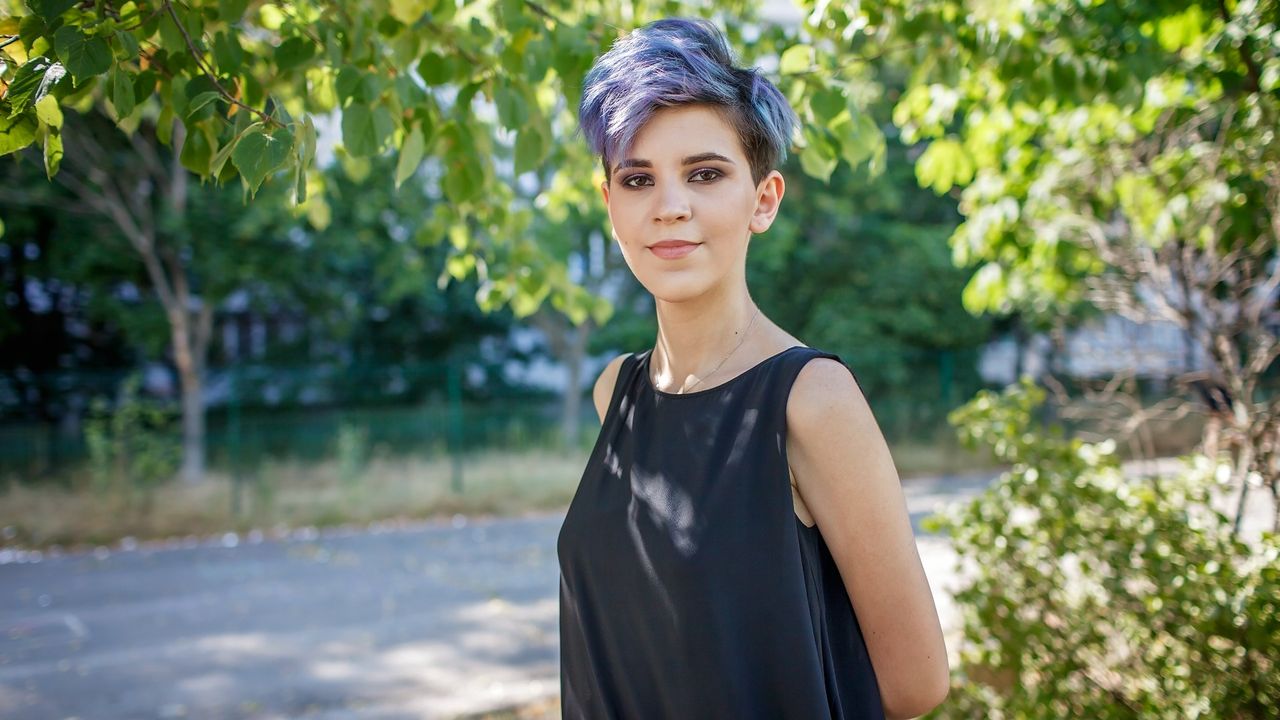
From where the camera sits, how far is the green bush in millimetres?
2533

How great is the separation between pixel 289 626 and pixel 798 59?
549cm

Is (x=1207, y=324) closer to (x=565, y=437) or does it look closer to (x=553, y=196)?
(x=553, y=196)

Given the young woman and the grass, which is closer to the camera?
the young woman

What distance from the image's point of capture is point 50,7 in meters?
1.58

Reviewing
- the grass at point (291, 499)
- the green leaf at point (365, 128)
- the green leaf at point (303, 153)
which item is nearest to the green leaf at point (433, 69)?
the green leaf at point (365, 128)

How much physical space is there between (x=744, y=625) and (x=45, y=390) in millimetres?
12804

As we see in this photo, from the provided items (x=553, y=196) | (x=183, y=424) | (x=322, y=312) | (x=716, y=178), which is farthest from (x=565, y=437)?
(x=716, y=178)

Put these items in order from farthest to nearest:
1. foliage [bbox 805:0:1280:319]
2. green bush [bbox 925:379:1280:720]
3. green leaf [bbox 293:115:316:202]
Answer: foliage [bbox 805:0:1280:319] < green bush [bbox 925:379:1280:720] < green leaf [bbox 293:115:316:202]

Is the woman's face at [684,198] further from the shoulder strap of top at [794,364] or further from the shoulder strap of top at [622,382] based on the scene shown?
the shoulder strap of top at [622,382]

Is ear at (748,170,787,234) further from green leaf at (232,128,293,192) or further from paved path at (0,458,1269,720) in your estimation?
paved path at (0,458,1269,720)

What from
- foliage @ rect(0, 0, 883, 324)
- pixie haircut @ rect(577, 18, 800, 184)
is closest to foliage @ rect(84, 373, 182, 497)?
foliage @ rect(0, 0, 883, 324)

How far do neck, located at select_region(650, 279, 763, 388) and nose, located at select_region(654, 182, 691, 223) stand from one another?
6.4 inches

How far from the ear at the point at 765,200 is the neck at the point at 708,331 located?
11 cm

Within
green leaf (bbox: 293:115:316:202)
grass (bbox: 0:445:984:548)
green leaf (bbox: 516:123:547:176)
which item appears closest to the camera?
green leaf (bbox: 293:115:316:202)
